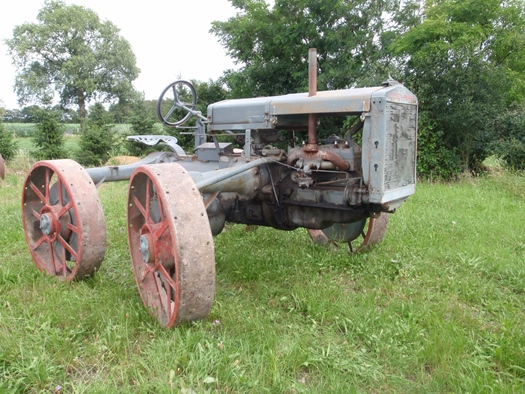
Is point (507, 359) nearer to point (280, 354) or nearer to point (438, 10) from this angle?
point (280, 354)

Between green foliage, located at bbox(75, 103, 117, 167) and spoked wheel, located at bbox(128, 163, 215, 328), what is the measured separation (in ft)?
38.9

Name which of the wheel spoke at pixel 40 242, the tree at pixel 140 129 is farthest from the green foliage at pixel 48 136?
the wheel spoke at pixel 40 242

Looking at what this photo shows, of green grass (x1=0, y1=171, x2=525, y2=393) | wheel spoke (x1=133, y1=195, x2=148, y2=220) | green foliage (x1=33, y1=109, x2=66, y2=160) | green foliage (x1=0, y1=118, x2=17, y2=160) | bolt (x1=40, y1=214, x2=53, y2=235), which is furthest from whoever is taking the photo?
green foliage (x1=33, y1=109, x2=66, y2=160)

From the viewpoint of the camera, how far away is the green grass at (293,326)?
2.40 metres

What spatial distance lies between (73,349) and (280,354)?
119 cm

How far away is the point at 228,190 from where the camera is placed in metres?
3.53

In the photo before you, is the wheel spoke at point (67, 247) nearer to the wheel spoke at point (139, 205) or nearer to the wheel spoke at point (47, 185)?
the wheel spoke at point (47, 185)

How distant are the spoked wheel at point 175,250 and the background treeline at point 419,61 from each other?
7.10 metres

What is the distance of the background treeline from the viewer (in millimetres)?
10789

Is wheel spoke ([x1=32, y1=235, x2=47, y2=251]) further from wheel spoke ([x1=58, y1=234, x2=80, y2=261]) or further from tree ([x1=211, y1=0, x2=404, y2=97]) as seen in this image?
tree ([x1=211, y1=0, x2=404, y2=97])

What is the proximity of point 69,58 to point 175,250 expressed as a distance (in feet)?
128

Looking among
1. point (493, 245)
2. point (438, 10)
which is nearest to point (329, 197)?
point (493, 245)

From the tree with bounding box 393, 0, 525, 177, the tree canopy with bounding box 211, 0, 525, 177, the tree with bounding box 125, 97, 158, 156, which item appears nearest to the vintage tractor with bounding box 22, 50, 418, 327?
the tree with bounding box 393, 0, 525, 177

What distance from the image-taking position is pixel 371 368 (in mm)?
2545
